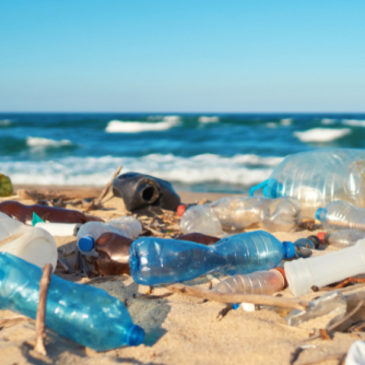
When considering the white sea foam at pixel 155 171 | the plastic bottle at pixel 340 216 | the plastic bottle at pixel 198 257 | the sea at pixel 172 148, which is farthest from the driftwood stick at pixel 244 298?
the white sea foam at pixel 155 171

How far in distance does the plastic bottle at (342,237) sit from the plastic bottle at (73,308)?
5.45 feet

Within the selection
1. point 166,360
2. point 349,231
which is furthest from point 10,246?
point 349,231

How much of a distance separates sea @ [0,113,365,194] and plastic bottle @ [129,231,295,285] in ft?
11.7

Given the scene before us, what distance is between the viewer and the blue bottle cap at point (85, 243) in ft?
6.54

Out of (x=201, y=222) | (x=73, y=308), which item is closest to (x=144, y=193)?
(x=201, y=222)

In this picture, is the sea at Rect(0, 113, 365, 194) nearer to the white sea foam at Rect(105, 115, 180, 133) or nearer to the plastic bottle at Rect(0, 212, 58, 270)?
the white sea foam at Rect(105, 115, 180, 133)

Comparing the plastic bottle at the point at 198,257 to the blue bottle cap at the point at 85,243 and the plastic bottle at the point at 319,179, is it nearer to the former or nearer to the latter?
the blue bottle cap at the point at 85,243

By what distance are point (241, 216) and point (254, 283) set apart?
4.80ft

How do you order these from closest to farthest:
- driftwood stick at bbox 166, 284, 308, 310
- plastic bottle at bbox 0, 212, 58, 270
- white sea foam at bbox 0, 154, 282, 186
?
driftwood stick at bbox 166, 284, 308, 310 → plastic bottle at bbox 0, 212, 58, 270 → white sea foam at bbox 0, 154, 282, 186

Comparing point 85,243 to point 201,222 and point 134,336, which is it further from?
point 201,222

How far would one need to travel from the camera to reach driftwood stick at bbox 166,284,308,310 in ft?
4.98

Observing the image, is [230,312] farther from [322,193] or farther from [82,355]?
[322,193]

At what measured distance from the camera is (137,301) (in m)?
1.78

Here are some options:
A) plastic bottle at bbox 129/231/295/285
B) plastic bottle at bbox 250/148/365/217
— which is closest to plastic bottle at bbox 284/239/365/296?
plastic bottle at bbox 129/231/295/285
